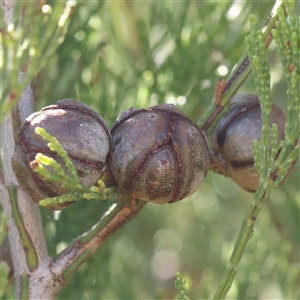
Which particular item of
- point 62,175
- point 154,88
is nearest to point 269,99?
point 62,175

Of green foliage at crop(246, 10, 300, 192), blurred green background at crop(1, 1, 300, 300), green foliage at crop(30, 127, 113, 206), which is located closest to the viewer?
green foliage at crop(30, 127, 113, 206)

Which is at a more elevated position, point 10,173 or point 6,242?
point 10,173

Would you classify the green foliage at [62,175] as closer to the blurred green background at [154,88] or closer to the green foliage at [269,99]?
the green foliage at [269,99]

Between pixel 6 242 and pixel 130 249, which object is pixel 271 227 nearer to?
pixel 130 249

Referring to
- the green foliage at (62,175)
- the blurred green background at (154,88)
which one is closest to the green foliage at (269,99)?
the green foliage at (62,175)

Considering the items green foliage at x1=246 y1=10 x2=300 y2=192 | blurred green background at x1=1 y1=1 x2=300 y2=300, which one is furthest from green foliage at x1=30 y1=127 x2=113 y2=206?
→ blurred green background at x1=1 y1=1 x2=300 y2=300

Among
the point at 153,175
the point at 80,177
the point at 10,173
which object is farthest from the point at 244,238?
the point at 10,173

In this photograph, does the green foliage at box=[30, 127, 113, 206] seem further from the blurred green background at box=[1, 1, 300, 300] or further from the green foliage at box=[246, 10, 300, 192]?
the blurred green background at box=[1, 1, 300, 300]

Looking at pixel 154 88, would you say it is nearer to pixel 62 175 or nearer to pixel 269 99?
pixel 269 99
